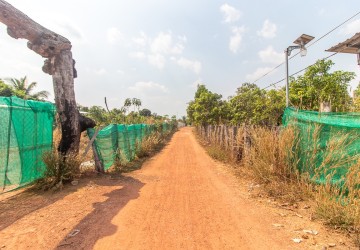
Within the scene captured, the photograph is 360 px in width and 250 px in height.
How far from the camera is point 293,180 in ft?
14.6

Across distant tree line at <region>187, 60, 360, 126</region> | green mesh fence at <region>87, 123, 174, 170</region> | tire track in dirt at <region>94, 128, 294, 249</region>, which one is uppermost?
distant tree line at <region>187, 60, 360, 126</region>

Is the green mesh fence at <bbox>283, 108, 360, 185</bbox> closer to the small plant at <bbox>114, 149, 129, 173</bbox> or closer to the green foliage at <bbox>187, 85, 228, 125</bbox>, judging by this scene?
the small plant at <bbox>114, 149, 129, 173</bbox>

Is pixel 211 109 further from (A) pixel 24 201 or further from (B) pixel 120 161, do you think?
(A) pixel 24 201

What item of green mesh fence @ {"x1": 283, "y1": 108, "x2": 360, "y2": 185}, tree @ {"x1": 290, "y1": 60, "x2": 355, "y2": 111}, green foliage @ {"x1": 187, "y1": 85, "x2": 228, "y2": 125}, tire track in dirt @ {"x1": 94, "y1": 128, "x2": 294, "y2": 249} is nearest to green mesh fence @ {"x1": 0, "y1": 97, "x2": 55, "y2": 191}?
tire track in dirt @ {"x1": 94, "y1": 128, "x2": 294, "y2": 249}

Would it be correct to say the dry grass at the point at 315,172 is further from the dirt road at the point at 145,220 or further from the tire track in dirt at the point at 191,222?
the tire track in dirt at the point at 191,222

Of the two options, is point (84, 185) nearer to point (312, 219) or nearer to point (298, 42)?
point (312, 219)

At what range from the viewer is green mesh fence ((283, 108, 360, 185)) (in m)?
3.73

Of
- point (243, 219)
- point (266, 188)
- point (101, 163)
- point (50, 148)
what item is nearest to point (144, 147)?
point (101, 163)

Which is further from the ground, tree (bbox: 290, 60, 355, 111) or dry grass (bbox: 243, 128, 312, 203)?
tree (bbox: 290, 60, 355, 111)

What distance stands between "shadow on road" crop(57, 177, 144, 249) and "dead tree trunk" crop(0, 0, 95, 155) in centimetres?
227

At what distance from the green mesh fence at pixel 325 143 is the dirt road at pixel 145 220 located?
114 cm

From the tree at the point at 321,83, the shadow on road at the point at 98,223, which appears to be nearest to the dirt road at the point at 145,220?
the shadow on road at the point at 98,223

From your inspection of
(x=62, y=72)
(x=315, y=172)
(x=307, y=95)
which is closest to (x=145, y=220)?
(x=315, y=172)

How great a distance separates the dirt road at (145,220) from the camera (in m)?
2.84
